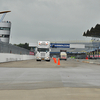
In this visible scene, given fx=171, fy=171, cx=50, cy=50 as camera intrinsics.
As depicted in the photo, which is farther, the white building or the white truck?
the white building

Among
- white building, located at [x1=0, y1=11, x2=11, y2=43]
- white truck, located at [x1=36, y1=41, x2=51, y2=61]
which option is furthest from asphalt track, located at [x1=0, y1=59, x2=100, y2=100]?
white building, located at [x1=0, y1=11, x2=11, y2=43]

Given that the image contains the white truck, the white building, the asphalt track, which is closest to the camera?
the asphalt track

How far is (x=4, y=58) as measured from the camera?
29828 mm

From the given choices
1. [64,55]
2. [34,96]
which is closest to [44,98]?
[34,96]

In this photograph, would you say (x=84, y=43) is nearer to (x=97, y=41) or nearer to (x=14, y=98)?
(x=97, y=41)

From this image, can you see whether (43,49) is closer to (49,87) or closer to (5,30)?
(49,87)

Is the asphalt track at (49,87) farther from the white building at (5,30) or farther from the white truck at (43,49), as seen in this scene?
the white building at (5,30)

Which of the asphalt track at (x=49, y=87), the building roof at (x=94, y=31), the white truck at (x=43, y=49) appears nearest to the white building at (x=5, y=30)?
the building roof at (x=94, y=31)

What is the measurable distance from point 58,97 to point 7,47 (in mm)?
28466

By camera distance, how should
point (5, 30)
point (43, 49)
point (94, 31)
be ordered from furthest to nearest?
point (5, 30) < point (94, 31) < point (43, 49)

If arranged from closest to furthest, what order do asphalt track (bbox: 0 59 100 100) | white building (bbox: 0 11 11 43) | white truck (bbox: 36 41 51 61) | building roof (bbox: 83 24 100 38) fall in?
asphalt track (bbox: 0 59 100 100) → white truck (bbox: 36 41 51 61) → building roof (bbox: 83 24 100 38) → white building (bbox: 0 11 11 43)

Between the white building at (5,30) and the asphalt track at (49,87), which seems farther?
the white building at (5,30)

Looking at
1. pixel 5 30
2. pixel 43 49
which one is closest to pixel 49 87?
pixel 43 49

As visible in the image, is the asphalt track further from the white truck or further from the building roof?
the building roof
